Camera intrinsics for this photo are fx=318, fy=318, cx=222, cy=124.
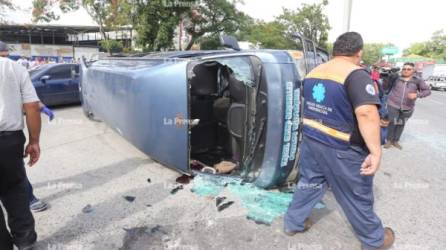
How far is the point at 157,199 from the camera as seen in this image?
349cm

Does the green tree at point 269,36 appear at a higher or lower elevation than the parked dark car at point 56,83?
higher

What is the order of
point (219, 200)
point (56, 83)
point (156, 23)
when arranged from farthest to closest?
point (156, 23), point (56, 83), point (219, 200)

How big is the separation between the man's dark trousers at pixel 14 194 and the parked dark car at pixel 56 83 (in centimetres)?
704

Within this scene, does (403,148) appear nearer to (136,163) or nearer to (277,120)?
(277,120)

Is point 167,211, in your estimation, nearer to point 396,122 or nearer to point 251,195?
point 251,195

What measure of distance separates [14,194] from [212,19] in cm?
2163

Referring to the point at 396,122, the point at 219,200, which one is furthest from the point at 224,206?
the point at 396,122

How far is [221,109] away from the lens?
4.24 m

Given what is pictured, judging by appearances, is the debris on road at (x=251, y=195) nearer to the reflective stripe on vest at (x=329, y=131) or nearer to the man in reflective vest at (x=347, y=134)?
the man in reflective vest at (x=347, y=134)

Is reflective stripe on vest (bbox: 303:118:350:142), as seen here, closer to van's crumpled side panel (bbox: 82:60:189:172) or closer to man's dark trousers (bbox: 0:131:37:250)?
van's crumpled side panel (bbox: 82:60:189:172)

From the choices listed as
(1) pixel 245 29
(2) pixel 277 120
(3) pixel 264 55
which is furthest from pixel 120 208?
(1) pixel 245 29

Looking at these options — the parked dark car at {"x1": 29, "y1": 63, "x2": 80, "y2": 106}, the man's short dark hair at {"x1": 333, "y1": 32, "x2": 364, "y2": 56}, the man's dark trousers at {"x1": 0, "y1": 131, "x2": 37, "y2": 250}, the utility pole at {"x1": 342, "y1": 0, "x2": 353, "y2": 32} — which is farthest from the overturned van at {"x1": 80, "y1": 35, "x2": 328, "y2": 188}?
the parked dark car at {"x1": 29, "y1": 63, "x2": 80, "y2": 106}

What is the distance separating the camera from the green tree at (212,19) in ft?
70.4

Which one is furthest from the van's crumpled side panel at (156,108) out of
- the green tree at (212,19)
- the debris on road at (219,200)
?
the green tree at (212,19)
